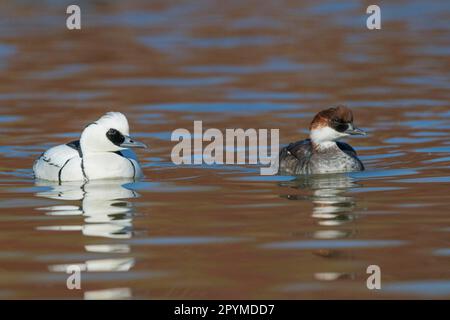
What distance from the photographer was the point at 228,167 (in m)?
14.5

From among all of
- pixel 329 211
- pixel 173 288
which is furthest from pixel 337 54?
pixel 173 288

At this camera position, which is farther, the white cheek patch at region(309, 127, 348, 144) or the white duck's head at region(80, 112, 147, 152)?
the white cheek patch at region(309, 127, 348, 144)

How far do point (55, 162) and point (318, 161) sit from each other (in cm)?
299

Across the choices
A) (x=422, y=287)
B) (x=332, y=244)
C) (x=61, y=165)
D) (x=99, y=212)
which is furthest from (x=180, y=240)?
(x=61, y=165)

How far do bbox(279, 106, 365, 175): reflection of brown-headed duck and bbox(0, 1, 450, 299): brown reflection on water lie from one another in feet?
0.80

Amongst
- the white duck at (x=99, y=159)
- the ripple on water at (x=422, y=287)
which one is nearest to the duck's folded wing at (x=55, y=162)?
the white duck at (x=99, y=159)

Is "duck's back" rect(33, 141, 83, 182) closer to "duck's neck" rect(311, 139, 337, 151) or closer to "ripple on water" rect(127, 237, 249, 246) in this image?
"duck's neck" rect(311, 139, 337, 151)

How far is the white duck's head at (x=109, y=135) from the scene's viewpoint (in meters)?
13.5

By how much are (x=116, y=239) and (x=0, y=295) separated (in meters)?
1.84

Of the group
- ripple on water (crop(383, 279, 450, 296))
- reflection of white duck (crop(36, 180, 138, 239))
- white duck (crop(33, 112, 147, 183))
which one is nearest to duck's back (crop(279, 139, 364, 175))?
white duck (crop(33, 112, 147, 183))

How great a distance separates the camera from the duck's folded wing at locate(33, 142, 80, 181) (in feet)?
44.6

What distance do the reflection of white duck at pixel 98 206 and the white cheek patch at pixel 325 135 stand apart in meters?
2.48

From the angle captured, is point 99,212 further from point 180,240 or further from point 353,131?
point 353,131

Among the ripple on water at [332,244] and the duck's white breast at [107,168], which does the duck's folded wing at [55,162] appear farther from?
the ripple on water at [332,244]
